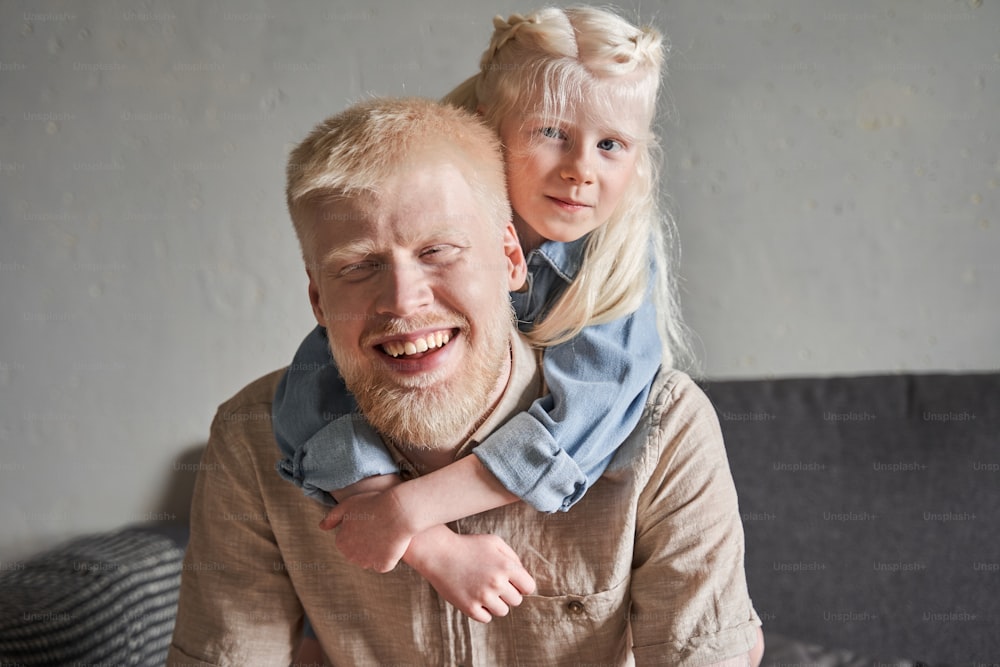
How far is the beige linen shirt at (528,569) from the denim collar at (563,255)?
14cm

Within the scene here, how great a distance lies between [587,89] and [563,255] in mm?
265

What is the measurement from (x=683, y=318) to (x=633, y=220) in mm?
1438

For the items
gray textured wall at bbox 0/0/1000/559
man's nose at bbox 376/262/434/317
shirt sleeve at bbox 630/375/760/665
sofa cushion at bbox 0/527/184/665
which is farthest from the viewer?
gray textured wall at bbox 0/0/1000/559

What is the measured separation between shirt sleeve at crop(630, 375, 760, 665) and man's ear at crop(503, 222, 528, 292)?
30 centimetres

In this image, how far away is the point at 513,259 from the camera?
4.89 feet

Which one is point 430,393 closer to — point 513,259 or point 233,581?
point 513,259

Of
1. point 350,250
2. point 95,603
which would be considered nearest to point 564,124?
point 350,250

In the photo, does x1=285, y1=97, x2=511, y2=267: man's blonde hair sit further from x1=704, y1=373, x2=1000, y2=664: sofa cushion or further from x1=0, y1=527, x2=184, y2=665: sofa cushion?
x1=704, y1=373, x2=1000, y2=664: sofa cushion

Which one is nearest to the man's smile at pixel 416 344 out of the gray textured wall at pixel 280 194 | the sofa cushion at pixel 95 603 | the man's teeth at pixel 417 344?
the man's teeth at pixel 417 344

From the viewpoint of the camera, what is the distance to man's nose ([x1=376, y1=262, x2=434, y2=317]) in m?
1.32

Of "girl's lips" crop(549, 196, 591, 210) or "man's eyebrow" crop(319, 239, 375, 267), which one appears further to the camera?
"girl's lips" crop(549, 196, 591, 210)

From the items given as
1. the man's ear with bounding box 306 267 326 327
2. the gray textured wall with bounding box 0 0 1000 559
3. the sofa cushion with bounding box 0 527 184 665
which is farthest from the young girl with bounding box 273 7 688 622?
the gray textured wall with bounding box 0 0 1000 559

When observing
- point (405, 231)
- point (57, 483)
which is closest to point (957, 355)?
point (405, 231)

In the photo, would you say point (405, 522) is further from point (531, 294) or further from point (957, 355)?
point (957, 355)
